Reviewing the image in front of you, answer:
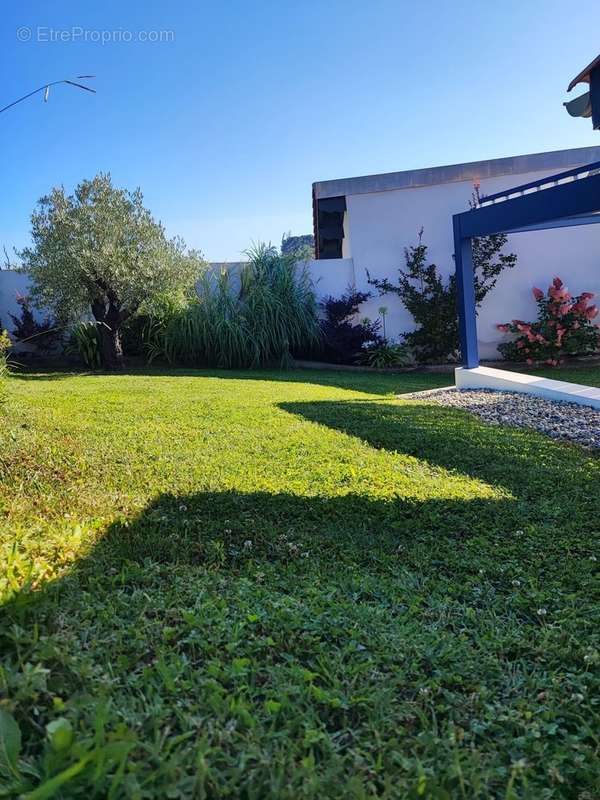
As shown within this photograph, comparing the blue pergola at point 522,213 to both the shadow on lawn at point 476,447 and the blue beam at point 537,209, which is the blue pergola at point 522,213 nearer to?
the blue beam at point 537,209

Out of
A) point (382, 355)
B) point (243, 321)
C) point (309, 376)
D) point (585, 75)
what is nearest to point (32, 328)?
point (243, 321)

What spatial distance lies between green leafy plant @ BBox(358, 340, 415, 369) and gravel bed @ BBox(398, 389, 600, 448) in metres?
4.63

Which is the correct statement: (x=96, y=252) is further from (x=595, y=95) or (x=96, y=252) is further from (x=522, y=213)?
(x=595, y=95)

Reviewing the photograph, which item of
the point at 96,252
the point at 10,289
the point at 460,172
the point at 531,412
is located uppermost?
the point at 460,172

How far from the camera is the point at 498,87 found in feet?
30.8

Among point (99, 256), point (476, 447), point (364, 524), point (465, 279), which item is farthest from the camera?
point (99, 256)

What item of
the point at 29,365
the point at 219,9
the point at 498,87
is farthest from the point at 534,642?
the point at 29,365

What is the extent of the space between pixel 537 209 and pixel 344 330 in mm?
5874

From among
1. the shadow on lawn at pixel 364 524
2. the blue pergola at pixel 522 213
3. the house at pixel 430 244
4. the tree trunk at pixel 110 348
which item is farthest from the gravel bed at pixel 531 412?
the house at pixel 430 244

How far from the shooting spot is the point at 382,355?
1234 centimetres

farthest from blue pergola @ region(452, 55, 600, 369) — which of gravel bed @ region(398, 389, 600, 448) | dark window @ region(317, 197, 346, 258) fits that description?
dark window @ region(317, 197, 346, 258)

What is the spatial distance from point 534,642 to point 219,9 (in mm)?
7889

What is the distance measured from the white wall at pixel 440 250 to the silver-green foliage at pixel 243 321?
1176mm

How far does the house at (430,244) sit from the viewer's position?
12820mm
